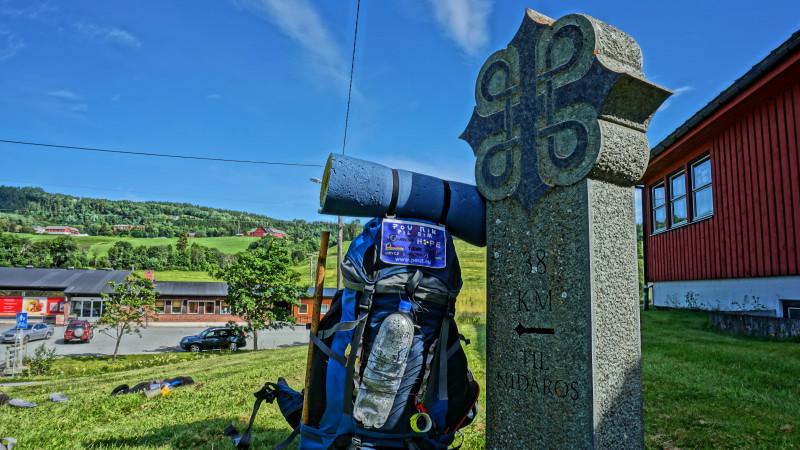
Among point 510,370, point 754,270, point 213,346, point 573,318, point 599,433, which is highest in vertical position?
point 754,270

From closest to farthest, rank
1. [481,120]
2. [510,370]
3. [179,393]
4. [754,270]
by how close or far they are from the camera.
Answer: [510,370], [481,120], [179,393], [754,270]

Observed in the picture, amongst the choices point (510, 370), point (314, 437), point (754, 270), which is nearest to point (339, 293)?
point (314, 437)

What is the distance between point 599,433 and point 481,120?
1820 mm

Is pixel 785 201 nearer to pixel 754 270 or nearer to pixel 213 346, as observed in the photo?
pixel 754 270

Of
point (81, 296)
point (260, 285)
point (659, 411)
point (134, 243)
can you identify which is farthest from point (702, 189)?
point (134, 243)

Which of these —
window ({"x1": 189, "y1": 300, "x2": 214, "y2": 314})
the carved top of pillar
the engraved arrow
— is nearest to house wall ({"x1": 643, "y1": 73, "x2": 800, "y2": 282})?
the carved top of pillar

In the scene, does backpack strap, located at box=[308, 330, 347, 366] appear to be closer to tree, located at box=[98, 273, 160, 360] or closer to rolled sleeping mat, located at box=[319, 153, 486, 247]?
rolled sleeping mat, located at box=[319, 153, 486, 247]

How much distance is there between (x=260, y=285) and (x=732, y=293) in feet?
70.3

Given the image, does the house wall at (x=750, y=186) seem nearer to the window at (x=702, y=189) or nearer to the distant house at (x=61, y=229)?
the window at (x=702, y=189)

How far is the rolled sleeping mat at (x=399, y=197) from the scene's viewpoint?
8.72 feet

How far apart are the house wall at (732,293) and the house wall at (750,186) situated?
0.14 metres

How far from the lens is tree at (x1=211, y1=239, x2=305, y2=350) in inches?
976

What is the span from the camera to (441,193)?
2816mm

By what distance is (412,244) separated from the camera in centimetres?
261
